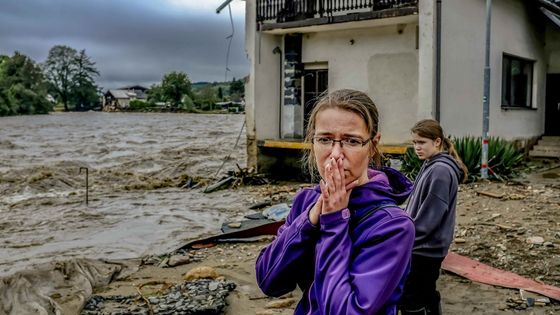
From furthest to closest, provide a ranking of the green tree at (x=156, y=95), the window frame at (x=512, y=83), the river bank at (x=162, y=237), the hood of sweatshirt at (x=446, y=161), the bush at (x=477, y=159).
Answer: the green tree at (x=156, y=95) < the window frame at (x=512, y=83) < the bush at (x=477, y=159) < the river bank at (x=162, y=237) < the hood of sweatshirt at (x=446, y=161)

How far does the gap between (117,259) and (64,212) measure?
19.0 ft

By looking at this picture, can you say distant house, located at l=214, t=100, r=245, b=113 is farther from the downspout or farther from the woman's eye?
the woman's eye

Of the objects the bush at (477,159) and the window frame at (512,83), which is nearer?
the bush at (477,159)

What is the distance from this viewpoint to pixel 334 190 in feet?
5.56

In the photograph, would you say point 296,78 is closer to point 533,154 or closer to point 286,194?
point 286,194

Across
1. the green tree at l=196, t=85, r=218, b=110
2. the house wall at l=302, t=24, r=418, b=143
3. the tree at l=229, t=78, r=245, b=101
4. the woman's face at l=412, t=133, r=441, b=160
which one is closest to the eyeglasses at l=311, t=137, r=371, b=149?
the woman's face at l=412, t=133, r=441, b=160

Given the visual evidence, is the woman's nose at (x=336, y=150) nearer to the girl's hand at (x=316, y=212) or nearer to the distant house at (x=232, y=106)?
the girl's hand at (x=316, y=212)

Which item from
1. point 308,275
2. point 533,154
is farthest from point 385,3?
point 308,275

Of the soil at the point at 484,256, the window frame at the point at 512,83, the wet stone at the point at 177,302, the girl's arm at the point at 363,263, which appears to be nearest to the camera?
the girl's arm at the point at 363,263

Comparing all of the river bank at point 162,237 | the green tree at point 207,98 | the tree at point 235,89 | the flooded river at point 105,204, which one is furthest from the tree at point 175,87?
the river bank at point 162,237

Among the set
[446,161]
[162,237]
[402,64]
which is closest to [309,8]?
[402,64]

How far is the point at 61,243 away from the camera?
10.0 m

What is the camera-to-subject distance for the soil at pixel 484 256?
543cm

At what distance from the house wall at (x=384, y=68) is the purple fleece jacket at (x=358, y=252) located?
12.5 meters
